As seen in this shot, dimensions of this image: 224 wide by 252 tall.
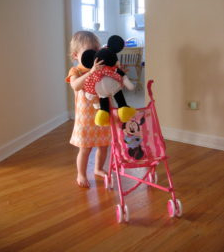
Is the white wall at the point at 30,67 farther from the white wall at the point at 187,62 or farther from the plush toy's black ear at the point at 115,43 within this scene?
the plush toy's black ear at the point at 115,43

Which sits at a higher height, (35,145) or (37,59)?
(37,59)

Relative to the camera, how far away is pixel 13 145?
2.64 meters

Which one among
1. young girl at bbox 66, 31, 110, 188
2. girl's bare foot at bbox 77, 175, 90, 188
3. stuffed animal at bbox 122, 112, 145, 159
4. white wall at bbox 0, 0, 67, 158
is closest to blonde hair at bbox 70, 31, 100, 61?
young girl at bbox 66, 31, 110, 188

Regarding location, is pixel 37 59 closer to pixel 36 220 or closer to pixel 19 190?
pixel 19 190

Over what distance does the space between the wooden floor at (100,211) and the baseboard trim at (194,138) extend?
0.17 m

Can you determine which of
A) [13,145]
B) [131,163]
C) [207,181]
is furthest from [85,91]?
[13,145]

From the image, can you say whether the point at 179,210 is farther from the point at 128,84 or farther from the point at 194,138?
the point at 194,138

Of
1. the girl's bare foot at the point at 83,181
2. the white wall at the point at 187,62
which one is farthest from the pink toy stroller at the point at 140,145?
the white wall at the point at 187,62

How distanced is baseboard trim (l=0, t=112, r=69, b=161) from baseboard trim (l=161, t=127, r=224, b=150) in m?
1.12

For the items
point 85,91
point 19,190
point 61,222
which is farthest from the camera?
point 19,190

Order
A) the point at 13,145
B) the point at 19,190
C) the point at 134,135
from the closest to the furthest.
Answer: the point at 134,135, the point at 19,190, the point at 13,145

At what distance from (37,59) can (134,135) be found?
1.67 metres

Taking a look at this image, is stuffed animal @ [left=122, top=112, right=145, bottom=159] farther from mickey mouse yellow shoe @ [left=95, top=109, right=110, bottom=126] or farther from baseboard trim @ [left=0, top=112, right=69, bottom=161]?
baseboard trim @ [left=0, top=112, right=69, bottom=161]

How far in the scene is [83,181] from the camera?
1973 millimetres
